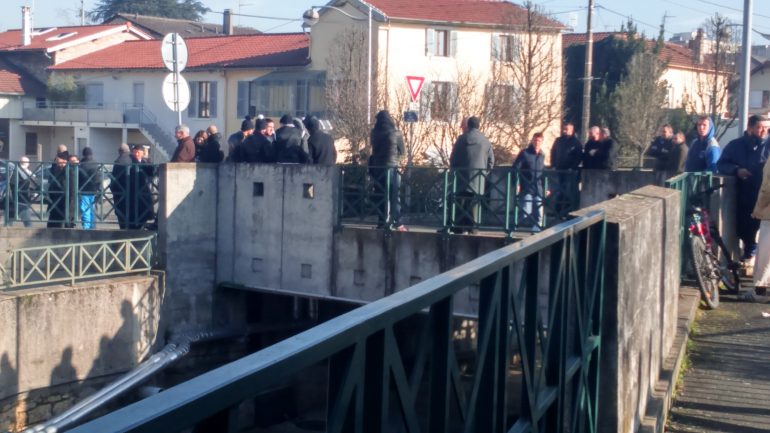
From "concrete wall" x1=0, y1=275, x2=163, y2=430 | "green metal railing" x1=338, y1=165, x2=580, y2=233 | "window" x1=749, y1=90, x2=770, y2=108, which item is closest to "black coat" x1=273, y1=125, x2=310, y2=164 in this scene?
"green metal railing" x1=338, y1=165, x2=580, y2=233

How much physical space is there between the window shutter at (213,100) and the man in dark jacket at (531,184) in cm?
3507

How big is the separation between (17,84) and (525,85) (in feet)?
108

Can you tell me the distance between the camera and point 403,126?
30.4 metres

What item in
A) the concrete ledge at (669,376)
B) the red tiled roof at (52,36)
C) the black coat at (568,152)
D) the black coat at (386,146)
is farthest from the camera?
the red tiled roof at (52,36)

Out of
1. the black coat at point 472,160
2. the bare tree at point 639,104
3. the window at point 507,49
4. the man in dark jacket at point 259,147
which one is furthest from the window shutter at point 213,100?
the black coat at point 472,160

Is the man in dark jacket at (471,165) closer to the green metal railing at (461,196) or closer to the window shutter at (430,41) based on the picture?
the green metal railing at (461,196)

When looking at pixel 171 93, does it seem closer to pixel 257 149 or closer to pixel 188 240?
pixel 257 149

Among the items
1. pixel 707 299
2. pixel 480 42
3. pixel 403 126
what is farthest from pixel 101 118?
pixel 707 299

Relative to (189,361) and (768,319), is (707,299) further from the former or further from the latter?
(189,361)

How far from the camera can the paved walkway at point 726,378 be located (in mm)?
6789

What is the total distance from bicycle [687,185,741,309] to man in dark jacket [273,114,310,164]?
26.7ft

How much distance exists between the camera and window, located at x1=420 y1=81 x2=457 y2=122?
3136 cm

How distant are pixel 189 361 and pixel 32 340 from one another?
142 inches

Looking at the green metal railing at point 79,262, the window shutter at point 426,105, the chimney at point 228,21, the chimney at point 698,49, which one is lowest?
the green metal railing at point 79,262
